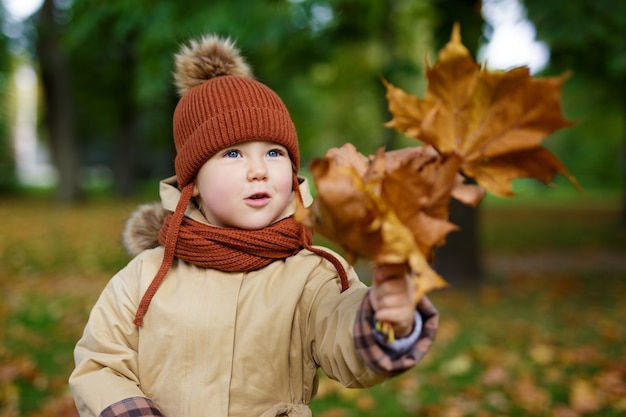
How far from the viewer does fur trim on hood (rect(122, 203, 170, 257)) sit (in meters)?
2.30

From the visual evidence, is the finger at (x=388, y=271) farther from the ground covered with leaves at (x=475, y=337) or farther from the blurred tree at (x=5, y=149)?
the blurred tree at (x=5, y=149)

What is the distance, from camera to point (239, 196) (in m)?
1.88

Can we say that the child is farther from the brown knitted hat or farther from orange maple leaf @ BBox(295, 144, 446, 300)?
orange maple leaf @ BBox(295, 144, 446, 300)

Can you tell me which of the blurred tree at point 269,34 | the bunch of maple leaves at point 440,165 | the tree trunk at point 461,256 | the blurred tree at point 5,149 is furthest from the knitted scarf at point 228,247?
the blurred tree at point 5,149

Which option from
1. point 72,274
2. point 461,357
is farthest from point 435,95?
point 72,274

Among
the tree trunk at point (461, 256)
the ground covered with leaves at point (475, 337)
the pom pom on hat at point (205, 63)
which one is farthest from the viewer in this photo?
the tree trunk at point (461, 256)

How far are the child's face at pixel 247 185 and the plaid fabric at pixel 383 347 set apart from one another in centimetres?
56

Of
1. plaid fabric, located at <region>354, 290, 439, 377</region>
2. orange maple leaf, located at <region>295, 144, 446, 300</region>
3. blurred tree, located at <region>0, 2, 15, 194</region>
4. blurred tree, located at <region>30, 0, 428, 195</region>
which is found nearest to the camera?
orange maple leaf, located at <region>295, 144, 446, 300</region>

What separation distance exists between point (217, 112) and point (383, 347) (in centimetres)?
92

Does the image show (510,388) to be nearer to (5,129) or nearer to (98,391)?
(98,391)

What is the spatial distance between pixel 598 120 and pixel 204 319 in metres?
19.9

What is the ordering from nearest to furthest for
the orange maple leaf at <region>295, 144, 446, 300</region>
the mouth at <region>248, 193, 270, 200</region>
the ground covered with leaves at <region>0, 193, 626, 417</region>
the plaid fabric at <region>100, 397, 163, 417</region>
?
the orange maple leaf at <region>295, 144, 446, 300</region> < the plaid fabric at <region>100, 397, 163, 417</region> < the mouth at <region>248, 193, 270, 200</region> < the ground covered with leaves at <region>0, 193, 626, 417</region>

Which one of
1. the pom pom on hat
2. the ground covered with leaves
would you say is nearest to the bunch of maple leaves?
the pom pom on hat

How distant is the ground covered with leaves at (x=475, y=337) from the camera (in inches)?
164
